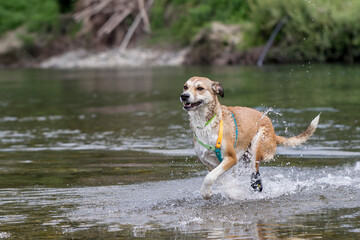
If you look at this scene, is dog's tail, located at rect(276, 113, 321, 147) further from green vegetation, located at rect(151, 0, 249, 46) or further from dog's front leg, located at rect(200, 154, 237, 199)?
green vegetation, located at rect(151, 0, 249, 46)

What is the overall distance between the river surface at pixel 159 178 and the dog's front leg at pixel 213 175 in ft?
0.58

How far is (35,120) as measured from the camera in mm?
17500

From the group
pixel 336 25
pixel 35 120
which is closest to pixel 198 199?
pixel 35 120

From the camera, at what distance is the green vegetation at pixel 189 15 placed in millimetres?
45688

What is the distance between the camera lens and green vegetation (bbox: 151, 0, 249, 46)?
45688mm

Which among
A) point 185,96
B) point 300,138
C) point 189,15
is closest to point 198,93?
point 185,96

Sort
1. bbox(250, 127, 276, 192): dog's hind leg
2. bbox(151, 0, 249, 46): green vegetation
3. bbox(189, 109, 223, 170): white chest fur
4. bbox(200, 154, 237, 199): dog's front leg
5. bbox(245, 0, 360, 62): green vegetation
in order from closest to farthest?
bbox(200, 154, 237, 199): dog's front leg, bbox(189, 109, 223, 170): white chest fur, bbox(250, 127, 276, 192): dog's hind leg, bbox(245, 0, 360, 62): green vegetation, bbox(151, 0, 249, 46): green vegetation

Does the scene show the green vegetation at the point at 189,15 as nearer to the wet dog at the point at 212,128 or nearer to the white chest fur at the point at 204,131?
the wet dog at the point at 212,128

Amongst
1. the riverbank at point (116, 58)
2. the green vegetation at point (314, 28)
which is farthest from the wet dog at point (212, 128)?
the riverbank at point (116, 58)

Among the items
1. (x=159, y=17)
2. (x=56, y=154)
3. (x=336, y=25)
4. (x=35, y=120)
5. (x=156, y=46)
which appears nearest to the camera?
(x=56, y=154)

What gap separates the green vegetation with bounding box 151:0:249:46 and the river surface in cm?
2603

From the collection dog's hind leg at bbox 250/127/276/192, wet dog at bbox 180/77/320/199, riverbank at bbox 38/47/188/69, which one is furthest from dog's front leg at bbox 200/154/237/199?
riverbank at bbox 38/47/188/69

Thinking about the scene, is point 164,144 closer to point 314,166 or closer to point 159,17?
point 314,166

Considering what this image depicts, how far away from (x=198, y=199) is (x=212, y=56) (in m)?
33.6
